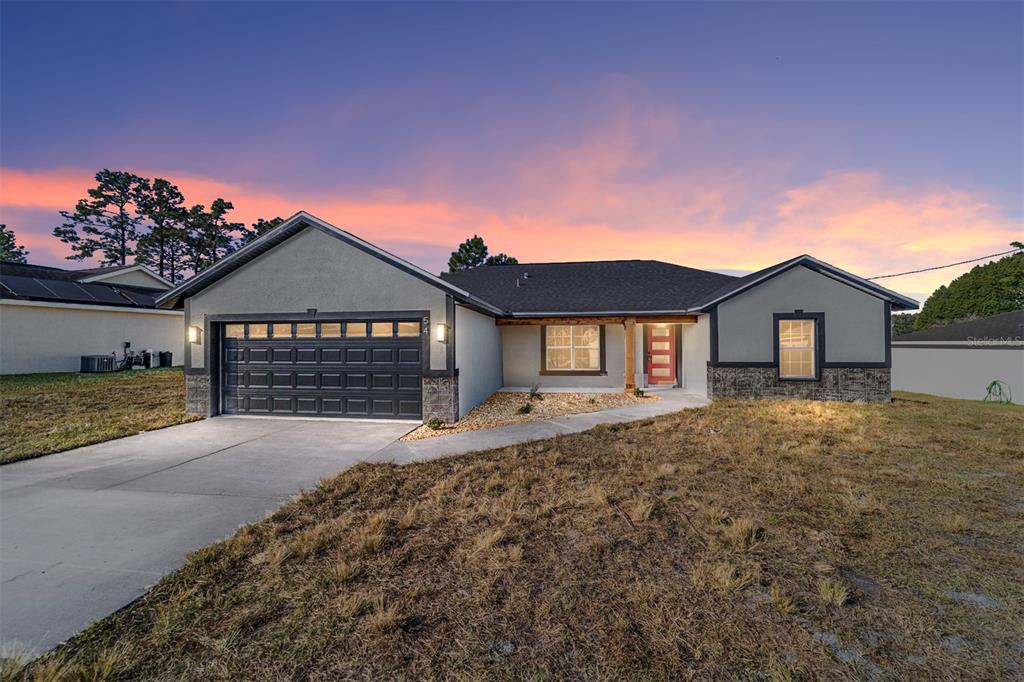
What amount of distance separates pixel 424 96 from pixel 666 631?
13.2m

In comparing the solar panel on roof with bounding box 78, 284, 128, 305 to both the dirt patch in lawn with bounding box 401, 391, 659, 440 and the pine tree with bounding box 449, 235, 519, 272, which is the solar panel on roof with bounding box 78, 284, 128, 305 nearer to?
the dirt patch in lawn with bounding box 401, 391, 659, 440

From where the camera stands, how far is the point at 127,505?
15.2 ft

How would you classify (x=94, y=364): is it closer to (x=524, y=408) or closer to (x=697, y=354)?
(x=524, y=408)

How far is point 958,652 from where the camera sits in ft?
7.77

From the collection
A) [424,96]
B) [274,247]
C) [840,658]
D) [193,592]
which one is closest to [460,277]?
[424,96]

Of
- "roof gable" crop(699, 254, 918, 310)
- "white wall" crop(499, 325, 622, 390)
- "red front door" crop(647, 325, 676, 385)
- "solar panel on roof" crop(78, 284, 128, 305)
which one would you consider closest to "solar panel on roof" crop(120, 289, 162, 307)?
"solar panel on roof" crop(78, 284, 128, 305)

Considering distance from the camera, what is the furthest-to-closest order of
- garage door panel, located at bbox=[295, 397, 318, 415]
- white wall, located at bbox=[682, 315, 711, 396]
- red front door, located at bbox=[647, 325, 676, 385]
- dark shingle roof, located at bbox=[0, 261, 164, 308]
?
dark shingle roof, located at bbox=[0, 261, 164, 308] < red front door, located at bbox=[647, 325, 676, 385] < white wall, located at bbox=[682, 315, 711, 396] < garage door panel, located at bbox=[295, 397, 318, 415]

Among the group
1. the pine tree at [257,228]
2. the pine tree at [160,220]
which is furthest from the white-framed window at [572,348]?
the pine tree at [160,220]

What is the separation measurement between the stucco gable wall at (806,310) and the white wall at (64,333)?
86.3 ft

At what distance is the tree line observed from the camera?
35.1 meters

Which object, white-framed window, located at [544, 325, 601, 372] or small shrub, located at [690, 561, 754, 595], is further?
white-framed window, located at [544, 325, 601, 372]

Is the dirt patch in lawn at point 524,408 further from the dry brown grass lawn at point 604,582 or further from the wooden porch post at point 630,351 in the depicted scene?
the dry brown grass lawn at point 604,582

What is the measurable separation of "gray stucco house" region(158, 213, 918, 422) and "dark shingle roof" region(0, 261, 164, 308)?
37.6ft

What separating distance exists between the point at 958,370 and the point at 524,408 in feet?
74.6
